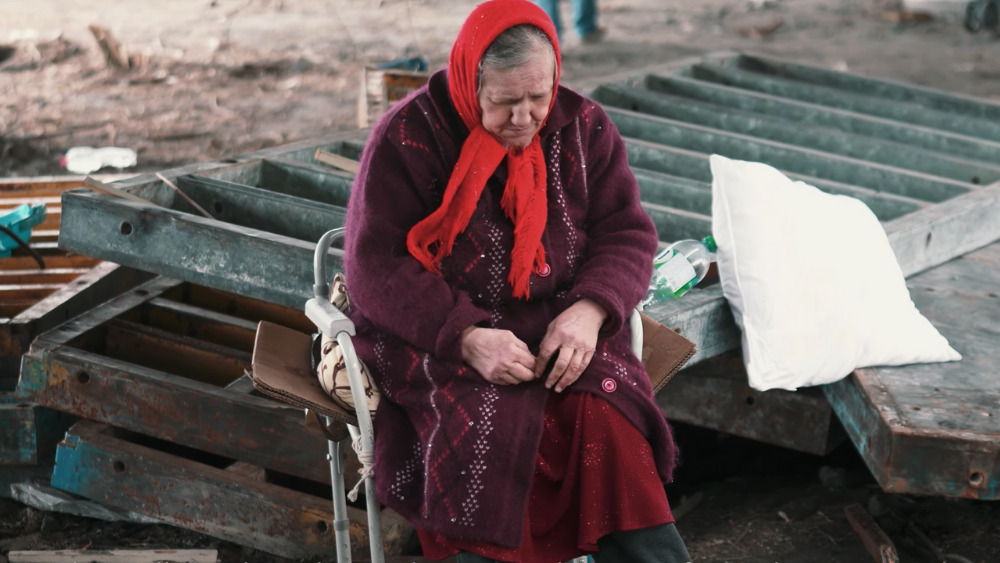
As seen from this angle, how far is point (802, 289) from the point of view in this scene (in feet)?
10.3

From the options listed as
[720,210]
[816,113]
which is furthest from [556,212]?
[816,113]

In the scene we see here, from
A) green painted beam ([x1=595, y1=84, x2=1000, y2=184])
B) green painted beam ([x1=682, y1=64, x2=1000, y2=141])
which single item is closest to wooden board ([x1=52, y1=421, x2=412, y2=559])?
green painted beam ([x1=595, y1=84, x2=1000, y2=184])

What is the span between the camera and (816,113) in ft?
19.1

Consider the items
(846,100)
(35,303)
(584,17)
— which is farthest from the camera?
(584,17)

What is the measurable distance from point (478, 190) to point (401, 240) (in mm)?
198

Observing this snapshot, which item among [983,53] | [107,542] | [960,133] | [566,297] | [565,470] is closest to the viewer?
[565,470]

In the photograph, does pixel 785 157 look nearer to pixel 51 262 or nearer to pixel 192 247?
pixel 192 247

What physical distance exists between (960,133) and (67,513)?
470cm

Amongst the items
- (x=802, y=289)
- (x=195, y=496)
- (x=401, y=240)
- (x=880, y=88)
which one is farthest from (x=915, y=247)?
(x=880, y=88)

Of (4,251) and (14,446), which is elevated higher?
(4,251)

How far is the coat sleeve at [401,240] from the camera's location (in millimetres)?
2305

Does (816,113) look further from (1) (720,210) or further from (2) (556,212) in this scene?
(2) (556,212)

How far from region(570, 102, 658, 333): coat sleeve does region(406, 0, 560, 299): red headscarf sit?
0.14 m

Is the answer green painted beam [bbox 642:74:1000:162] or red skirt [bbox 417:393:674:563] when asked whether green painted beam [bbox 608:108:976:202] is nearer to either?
green painted beam [bbox 642:74:1000:162]
